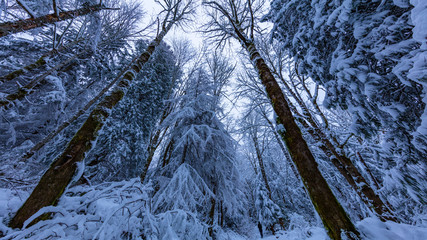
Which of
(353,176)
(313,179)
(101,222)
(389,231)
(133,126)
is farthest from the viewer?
(133,126)

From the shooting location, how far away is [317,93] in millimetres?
4039

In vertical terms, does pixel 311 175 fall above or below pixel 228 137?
below

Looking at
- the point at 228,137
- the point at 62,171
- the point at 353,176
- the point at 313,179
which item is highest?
the point at 228,137

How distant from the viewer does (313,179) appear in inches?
57.4

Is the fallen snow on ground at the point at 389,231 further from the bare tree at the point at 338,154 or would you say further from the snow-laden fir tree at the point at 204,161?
the snow-laden fir tree at the point at 204,161

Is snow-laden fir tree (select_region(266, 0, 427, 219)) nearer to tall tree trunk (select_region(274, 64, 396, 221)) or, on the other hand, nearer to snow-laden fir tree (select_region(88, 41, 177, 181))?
tall tree trunk (select_region(274, 64, 396, 221))

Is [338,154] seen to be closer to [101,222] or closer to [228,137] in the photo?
[228,137]

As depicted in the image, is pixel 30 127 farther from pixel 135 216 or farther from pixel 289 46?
pixel 289 46

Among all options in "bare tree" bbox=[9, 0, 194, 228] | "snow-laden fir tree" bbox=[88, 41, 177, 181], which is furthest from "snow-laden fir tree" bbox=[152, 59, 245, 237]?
"bare tree" bbox=[9, 0, 194, 228]

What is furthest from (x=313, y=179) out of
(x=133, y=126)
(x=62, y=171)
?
(x=133, y=126)

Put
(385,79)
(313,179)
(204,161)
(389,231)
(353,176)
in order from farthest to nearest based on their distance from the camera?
(204,161), (353,176), (385,79), (313,179), (389,231)

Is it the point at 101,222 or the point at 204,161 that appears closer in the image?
the point at 101,222

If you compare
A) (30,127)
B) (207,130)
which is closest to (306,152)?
(207,130)

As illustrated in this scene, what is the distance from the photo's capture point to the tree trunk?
1.19 metres
